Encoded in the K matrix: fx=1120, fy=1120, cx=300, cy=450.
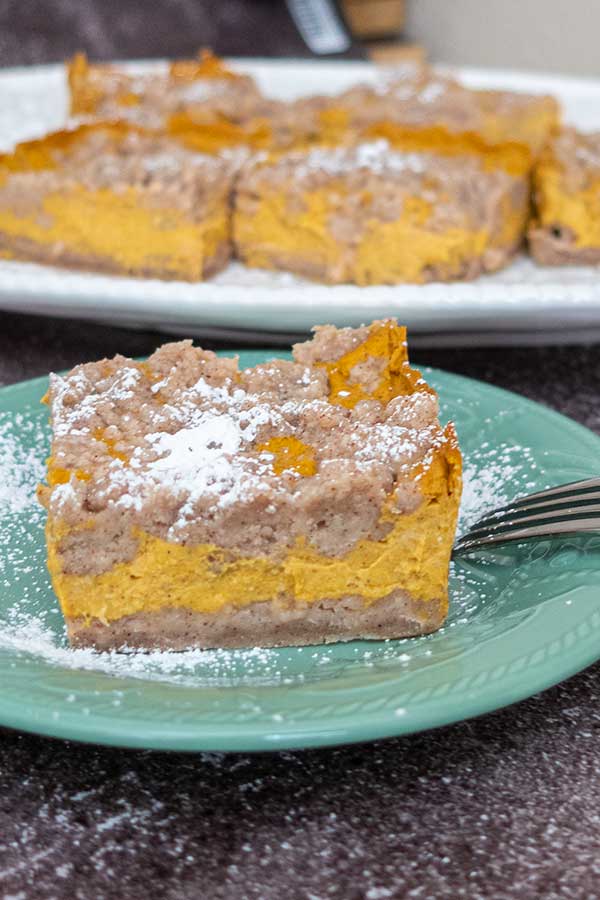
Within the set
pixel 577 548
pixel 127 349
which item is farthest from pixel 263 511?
pixel 127 349

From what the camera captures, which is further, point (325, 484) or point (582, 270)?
point (582, 270)

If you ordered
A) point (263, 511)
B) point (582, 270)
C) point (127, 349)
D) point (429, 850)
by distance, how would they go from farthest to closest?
1. point (582, 270)
2. point (127, 349)
3. point (263, 511)
4. point (429, 850)

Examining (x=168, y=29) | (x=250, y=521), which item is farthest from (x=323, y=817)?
(x=168, y=29)

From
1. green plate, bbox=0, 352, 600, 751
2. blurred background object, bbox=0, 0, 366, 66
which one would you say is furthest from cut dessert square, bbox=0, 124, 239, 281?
blurred background object, bbox=0, 0, 366, 66

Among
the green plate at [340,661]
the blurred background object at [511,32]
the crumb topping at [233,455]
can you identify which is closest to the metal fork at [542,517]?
the green plate at [340,661]

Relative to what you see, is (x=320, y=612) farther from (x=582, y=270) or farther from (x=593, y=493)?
(x=582, y=270)

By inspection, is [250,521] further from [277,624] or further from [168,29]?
[168,29]

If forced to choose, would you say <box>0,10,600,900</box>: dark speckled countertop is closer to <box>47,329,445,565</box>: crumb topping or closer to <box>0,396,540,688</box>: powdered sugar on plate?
<box>0,396,540,688</box>: powdered sugar on plate

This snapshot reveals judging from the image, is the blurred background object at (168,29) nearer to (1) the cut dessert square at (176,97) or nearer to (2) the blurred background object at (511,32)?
(2) the blurred background object at (511,32)
